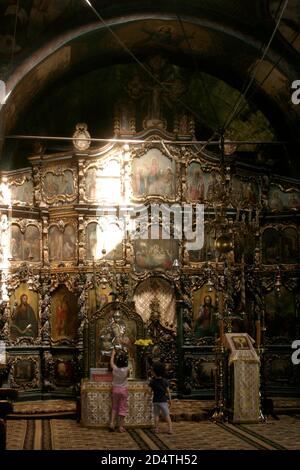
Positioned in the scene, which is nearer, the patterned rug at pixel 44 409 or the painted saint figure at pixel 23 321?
the patterned rug at pixel 44 409

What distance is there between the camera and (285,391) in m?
18.0

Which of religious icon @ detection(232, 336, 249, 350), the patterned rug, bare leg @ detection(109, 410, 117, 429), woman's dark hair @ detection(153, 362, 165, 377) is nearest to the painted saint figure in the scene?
the patterned rug

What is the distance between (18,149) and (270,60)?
609cm

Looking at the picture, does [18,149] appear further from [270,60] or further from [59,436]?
[59,436]

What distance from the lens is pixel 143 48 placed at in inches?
746

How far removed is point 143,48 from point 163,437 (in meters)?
9.84

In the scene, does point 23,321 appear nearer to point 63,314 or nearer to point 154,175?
point 63,314

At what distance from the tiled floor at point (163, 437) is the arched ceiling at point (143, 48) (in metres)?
6.80

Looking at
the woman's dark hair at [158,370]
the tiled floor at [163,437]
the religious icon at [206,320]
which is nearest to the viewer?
the tiled floor at [163,437]

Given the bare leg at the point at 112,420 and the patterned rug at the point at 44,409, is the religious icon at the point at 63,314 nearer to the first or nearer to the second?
the patterned rug at the point at 44,409

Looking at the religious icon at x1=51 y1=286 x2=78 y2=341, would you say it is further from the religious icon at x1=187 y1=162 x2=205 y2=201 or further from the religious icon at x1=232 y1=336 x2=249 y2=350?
the religious icon at x1=232 y1=336 x2=249 y2=350

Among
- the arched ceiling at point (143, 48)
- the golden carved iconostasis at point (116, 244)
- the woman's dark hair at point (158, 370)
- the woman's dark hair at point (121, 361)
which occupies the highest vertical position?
the arched ceiling at point (143, 48)

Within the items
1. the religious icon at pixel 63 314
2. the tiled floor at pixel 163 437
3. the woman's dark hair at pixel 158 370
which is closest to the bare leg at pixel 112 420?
the tiled floor at pixel 163 437

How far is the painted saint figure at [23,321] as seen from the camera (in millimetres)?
17516
